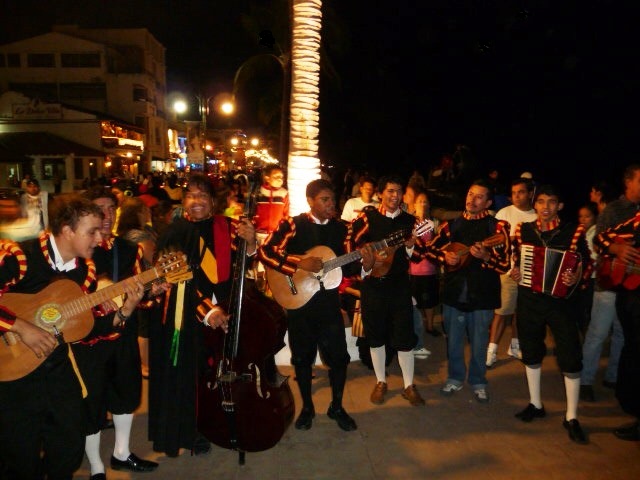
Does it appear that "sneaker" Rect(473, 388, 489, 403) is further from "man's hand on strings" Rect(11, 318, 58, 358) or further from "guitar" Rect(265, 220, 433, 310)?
"man's hand on strings" Rect(11, 318, 58, 358)

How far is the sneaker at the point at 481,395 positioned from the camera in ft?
17.8

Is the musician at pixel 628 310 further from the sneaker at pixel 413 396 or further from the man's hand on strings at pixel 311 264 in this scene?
the man's hand on strings at pixel 311 264

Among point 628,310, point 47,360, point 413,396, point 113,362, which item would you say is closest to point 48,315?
point 47,360

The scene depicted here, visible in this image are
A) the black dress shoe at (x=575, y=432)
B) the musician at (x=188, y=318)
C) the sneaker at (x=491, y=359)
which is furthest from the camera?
the sneaker at (x=491, y=359)

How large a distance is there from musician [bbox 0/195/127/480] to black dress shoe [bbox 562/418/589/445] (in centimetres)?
410

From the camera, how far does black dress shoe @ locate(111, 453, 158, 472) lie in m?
4.23

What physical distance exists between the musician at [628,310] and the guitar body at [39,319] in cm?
435

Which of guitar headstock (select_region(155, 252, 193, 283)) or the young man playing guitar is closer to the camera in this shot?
the young man playing guitar

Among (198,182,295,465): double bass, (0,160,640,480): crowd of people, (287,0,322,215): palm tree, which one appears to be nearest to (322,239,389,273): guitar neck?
(0,160,640,480): crowd of people

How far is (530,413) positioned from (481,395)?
1.81ft

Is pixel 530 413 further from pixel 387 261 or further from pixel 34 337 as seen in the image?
pixel 34 337

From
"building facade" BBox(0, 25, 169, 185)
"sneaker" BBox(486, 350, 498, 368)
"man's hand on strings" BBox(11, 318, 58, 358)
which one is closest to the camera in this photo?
"man's hand on strings" BBox(11, 318, 58, 358)

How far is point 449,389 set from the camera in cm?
562

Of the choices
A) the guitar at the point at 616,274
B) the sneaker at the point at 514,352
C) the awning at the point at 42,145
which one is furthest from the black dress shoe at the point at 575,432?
the awning at the point at 42,145
